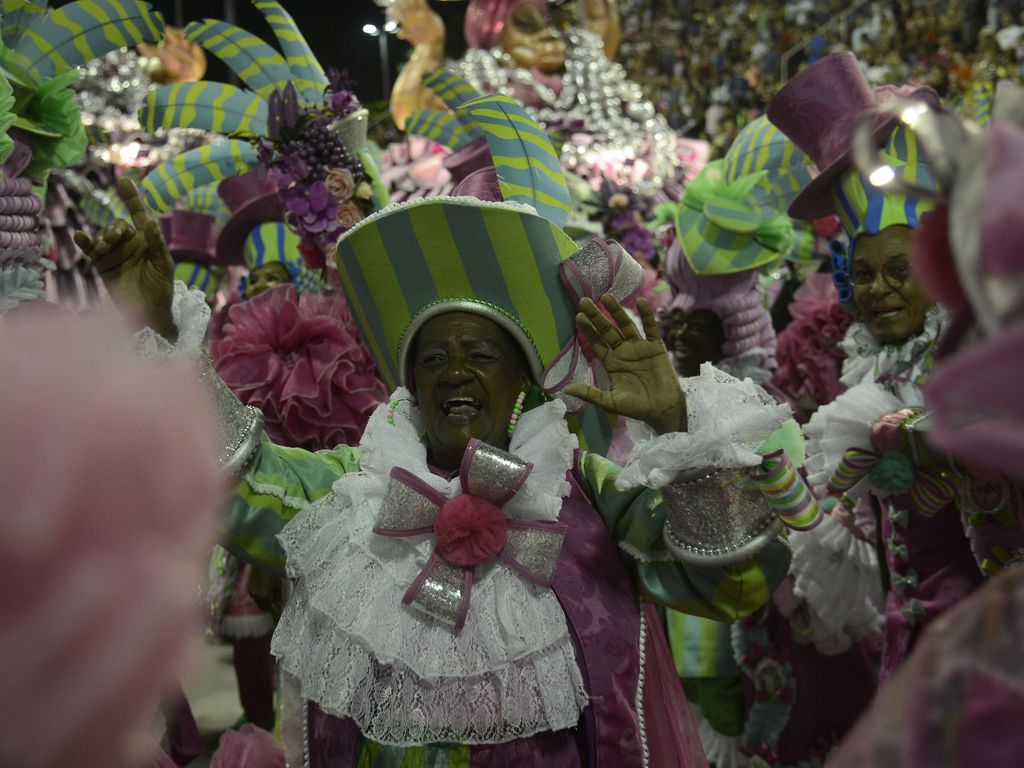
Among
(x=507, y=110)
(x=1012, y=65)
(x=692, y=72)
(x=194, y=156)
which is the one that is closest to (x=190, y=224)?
(x=194, y=156)

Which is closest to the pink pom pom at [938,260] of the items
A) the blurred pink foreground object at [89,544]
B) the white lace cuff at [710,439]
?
the blurred pink foreground object at [89,544]

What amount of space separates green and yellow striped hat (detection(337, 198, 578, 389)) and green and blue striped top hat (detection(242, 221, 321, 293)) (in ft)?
7.56

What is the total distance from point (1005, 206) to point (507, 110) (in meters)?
1.79

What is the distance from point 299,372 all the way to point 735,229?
1774 millimetres

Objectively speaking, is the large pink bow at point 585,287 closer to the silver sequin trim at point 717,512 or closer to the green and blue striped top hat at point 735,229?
the silver sequin trim at point 717,512

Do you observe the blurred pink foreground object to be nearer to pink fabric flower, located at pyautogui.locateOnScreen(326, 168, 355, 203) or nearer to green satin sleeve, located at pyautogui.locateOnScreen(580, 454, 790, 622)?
green satin sleeve, located at pyautogui.locateOnScreen(580, 454, 790, 622)

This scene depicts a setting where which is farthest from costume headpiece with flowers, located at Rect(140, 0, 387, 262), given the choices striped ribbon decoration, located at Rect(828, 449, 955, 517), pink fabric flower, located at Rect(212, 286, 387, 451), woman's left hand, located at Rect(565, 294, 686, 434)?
woman's left hand, located at Rect(565, 294, 686, 434)

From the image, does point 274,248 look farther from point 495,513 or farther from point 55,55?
point 495,513

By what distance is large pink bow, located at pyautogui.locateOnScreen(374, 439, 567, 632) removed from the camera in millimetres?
1563

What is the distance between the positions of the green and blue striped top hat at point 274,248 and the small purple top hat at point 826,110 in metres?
2.13

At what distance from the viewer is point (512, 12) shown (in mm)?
7398

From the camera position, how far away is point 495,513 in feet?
5.22

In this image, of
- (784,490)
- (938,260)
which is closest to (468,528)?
(784,490)

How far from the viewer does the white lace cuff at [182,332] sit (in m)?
1.67
